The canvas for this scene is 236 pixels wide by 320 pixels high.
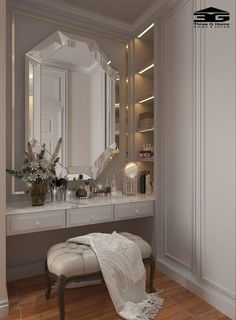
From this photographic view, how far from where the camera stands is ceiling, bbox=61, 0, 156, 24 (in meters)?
2.68

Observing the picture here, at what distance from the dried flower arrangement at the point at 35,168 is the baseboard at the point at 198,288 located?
1482 millimetres

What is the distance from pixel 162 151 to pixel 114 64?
1.25 metres

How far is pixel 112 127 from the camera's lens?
309 centimetres

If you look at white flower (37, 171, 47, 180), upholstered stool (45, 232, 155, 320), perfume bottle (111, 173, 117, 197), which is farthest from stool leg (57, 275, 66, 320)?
perfume bottle (111, 173, 117, 197)

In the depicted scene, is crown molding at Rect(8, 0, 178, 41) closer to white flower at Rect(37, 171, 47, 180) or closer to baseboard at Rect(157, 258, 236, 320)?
white flower at Rect(37, 171, 47, 180)

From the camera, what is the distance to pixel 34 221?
220 cm

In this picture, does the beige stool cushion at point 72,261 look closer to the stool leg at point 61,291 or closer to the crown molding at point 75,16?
the stool leg at point 61,291

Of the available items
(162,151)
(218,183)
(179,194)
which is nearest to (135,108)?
(162,151)

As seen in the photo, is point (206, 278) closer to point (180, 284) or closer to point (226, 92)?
point (180, 284)

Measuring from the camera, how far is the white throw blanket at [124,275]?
189 cm

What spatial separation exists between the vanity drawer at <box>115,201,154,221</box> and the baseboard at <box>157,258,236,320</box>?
0.53m

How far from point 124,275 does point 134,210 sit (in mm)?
814

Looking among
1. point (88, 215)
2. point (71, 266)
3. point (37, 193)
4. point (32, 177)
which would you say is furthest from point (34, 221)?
point (71, 266)

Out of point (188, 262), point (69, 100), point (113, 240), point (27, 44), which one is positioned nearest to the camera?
point (113, 240)
